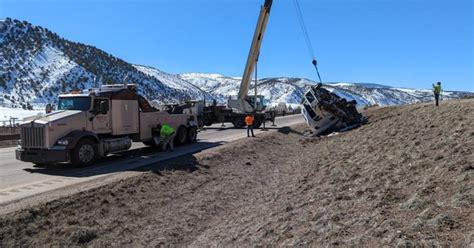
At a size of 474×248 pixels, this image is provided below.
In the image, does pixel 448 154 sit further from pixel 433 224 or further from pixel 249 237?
pixel 249 237

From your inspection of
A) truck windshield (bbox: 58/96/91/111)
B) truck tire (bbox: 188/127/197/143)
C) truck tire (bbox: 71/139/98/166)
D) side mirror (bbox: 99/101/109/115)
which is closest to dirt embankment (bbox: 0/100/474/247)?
truck tire (bbox: 71/139/98/166)

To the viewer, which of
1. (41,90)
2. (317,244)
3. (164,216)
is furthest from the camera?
(41,90)

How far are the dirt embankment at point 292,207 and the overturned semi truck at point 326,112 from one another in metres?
13.4

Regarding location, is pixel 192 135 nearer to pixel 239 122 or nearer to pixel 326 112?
pixel 326 112

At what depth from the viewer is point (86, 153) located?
1345 centimetres

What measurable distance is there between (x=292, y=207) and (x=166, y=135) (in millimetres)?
10071

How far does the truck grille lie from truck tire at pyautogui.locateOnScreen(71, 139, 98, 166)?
99 cm

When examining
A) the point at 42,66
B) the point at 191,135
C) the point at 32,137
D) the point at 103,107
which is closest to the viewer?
the point at 32,137

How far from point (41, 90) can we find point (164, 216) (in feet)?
273

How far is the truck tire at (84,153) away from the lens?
13.1 metres

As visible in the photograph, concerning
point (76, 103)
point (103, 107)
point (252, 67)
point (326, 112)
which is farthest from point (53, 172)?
point (252, 67)

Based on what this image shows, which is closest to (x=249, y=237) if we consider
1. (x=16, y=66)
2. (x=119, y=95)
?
(x=119, y=95)

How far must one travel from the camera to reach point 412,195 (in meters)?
6.46

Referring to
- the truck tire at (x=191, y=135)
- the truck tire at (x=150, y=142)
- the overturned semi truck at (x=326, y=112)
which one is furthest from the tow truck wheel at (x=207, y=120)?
the truck tire at (x=150, y=142)
